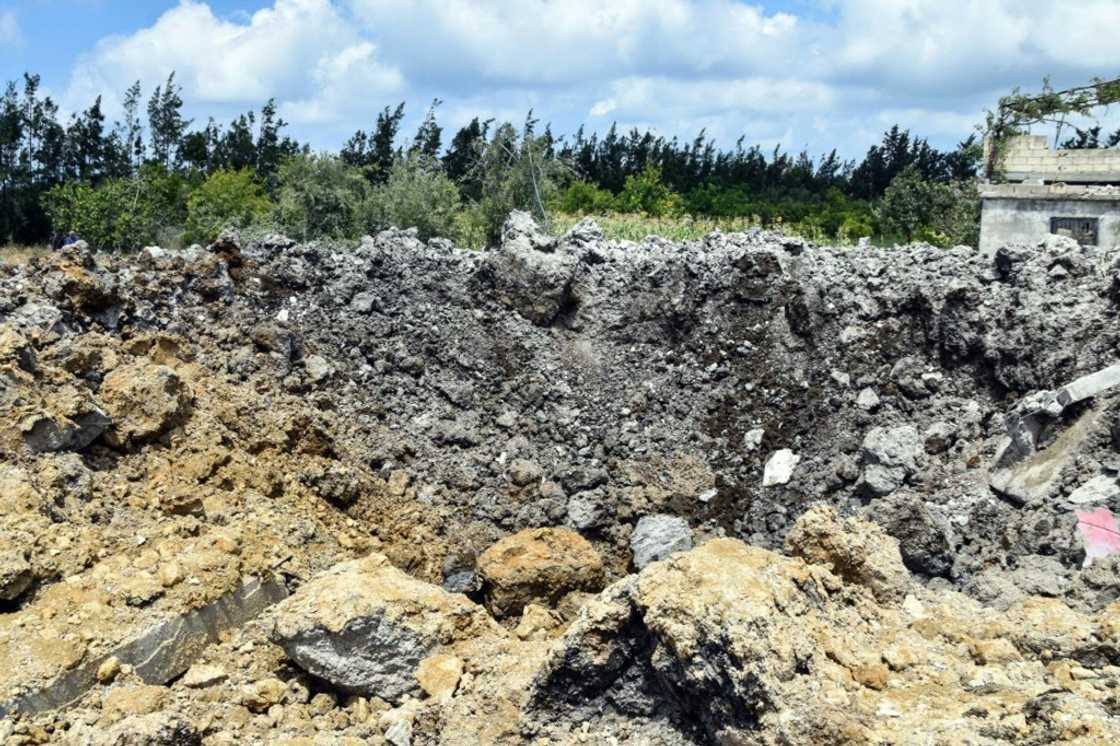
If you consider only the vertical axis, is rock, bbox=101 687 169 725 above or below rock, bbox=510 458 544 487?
below

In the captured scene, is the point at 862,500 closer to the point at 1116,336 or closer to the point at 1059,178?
the point at 1116,336

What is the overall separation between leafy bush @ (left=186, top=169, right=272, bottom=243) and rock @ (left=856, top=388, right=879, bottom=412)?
17.7 metres

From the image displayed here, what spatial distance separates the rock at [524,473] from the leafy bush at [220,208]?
15892mm

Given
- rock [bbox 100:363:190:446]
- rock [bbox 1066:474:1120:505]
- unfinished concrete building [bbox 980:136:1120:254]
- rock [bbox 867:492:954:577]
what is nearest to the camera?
rock [bbox 1066:474:1120:505]

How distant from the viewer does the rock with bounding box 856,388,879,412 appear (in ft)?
34.6

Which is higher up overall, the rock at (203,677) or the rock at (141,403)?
the rock at (141,403)

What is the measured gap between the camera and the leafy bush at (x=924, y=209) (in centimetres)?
2247

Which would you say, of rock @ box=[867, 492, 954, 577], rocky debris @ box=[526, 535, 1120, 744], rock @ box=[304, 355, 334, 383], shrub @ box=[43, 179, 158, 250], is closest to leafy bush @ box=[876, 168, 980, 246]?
rock @ box=[867, 492, 954, 577]

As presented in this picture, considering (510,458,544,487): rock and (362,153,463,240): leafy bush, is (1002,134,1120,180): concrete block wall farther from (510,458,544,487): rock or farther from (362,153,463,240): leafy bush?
(510,458,544,487): rock

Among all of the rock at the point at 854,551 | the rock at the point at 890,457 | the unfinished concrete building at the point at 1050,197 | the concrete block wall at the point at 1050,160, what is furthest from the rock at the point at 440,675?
the concrete block wall at the point at 1050,160

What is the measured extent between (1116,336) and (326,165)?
16.8 meters

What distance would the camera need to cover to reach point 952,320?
10.6 m

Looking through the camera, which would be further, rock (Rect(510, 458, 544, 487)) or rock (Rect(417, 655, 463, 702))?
rock (Rect(510, 458, 544, 487))

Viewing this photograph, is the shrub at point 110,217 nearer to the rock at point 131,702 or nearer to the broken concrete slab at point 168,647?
the broken concrete slab at point 168,647
